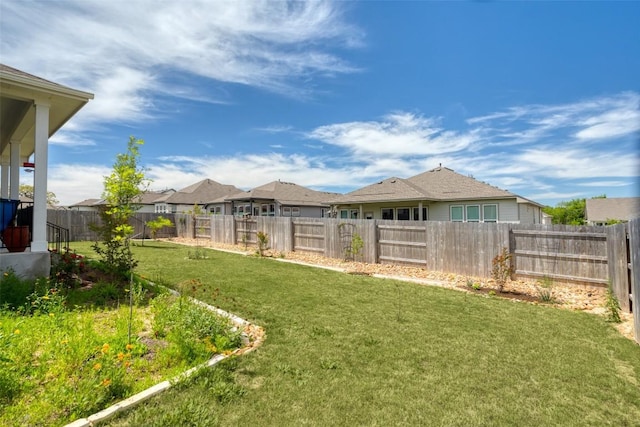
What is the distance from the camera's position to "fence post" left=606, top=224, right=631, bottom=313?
18.8 feet

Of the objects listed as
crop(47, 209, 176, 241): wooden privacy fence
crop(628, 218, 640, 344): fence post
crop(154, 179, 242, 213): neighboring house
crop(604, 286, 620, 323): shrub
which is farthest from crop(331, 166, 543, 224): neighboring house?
crop(154, 179, 242, 213): neighboring house

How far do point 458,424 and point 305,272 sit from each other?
732cm

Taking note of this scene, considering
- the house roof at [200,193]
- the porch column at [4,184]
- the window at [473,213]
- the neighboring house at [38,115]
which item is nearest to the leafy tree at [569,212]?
the window at [473,213]

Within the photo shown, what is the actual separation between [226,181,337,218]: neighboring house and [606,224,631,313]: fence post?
72.2 feet

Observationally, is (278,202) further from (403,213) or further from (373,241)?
(373,241)

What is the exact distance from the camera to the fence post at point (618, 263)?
572cm

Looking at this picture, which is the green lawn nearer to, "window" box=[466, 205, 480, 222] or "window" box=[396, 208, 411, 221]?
"window" box=[466, 205, 480, 222]

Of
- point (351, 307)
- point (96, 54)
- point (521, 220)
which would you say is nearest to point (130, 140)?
point (96, 54)

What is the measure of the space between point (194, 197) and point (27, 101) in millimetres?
31350

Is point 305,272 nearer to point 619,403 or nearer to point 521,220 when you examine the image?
point 619,403

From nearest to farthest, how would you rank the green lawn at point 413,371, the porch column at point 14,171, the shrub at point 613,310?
the green lawn at point 413,371
the shrub at point 613,310
the porch column at point 14,171

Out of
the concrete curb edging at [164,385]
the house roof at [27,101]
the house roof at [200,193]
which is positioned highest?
the house roof at [200,193]

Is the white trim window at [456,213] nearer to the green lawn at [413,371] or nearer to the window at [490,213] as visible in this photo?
the window at [490,213]

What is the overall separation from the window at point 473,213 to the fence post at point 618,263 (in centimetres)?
1147
